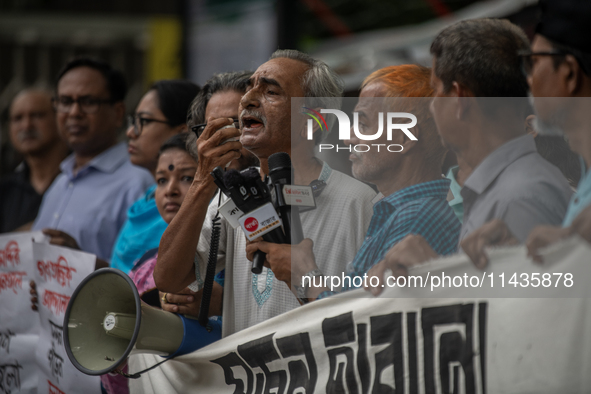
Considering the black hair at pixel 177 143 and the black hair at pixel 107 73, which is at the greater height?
the black hair at pixel 107 73

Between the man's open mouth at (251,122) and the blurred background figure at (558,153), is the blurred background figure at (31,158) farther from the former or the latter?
the blurred background figure at (558,153)

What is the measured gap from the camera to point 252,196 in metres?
2.04

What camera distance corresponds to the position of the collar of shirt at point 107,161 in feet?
13.2

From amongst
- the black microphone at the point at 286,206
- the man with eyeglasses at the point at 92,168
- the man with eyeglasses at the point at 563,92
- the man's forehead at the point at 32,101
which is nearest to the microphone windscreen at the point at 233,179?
Answer: the black microphone at the point at 286,206

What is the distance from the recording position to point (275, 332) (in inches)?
A: 83.9

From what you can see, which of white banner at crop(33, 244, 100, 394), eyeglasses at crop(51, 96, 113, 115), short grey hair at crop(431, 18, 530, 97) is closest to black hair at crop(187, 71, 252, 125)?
white banner at crop(33, 244, 100, 394)

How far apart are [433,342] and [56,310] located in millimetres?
1954

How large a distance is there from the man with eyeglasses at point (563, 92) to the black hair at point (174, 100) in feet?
7.05

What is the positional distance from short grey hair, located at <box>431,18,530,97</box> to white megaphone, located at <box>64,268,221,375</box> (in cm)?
130

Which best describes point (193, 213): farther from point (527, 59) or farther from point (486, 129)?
point (527, 59)

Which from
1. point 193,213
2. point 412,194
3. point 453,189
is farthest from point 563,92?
point 193,213

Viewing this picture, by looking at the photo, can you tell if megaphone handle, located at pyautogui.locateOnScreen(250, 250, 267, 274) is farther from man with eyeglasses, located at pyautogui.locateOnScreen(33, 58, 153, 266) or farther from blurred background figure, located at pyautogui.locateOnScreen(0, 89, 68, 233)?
blurred background figure, located at pyautogui.locateOnScreen(0, 89, 68, 233)

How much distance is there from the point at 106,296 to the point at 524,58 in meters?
1.71

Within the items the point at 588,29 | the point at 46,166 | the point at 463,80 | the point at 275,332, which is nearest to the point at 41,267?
the point at 275,332
